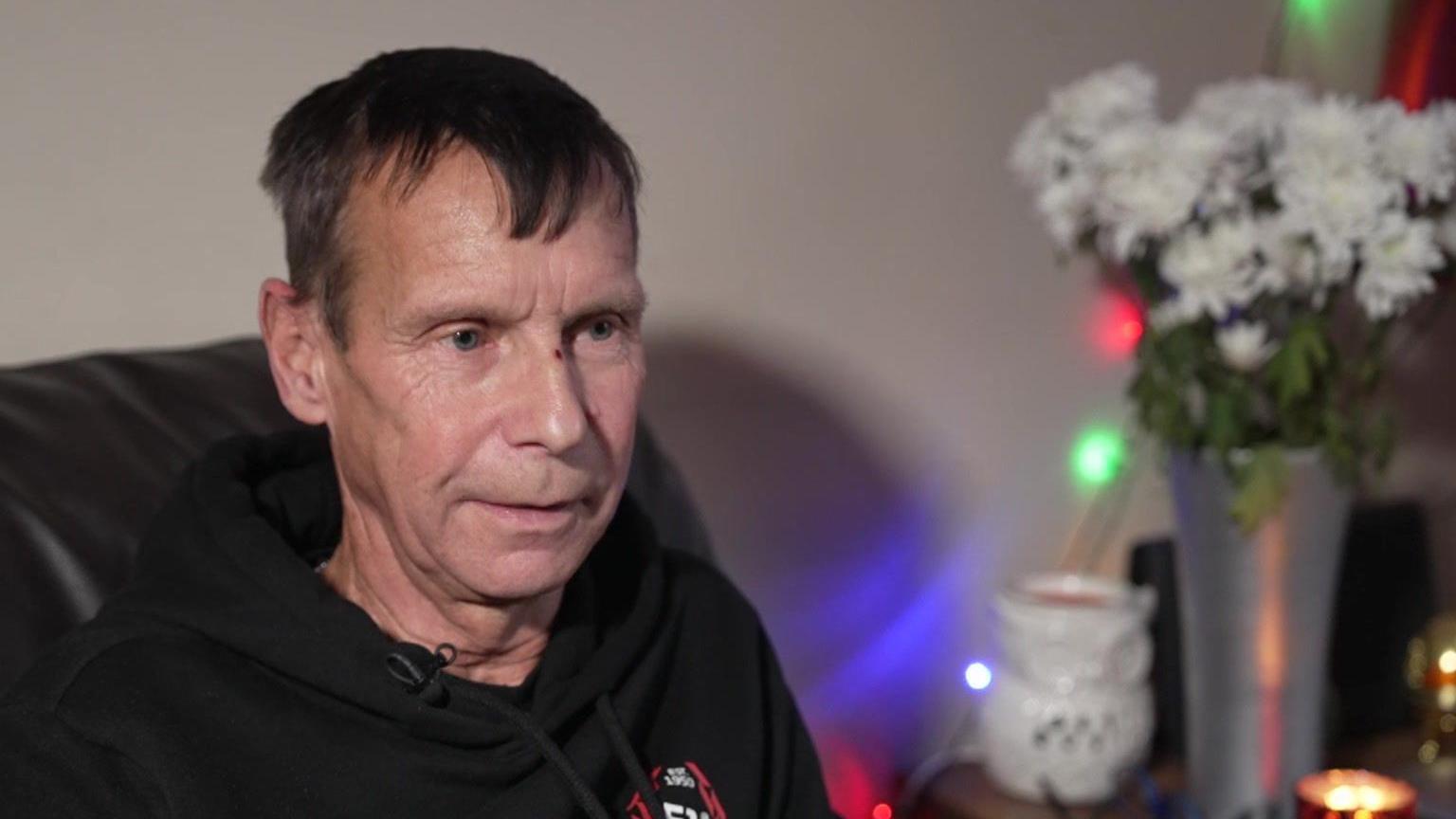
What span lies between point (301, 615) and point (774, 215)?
2.99 ft

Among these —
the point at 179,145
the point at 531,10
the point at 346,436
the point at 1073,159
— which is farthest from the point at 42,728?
the point at 1073,159

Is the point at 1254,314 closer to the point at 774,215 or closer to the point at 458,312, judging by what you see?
the point at 774,215

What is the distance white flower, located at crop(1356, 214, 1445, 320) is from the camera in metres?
Answer: 1.57

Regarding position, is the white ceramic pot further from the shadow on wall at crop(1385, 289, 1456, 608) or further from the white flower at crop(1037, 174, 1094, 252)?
the shadow on wall at crop(1385, 289, 1456, 608)

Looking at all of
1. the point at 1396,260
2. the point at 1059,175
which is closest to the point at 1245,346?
the point at 1396,260

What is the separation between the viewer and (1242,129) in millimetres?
1653

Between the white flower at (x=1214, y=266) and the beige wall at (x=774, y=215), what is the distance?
413 millimetres

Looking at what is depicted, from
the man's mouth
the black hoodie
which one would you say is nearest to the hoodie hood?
the black hoodie

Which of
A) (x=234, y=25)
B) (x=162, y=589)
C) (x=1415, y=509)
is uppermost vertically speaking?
(x=234, y=25)

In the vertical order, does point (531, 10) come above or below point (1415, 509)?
above

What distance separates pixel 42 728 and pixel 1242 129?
4.22 feet

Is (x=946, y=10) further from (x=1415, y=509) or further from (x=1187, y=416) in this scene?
(x=1415, y=509)

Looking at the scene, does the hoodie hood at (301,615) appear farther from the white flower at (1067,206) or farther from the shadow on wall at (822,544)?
the white flower at (1067,206)

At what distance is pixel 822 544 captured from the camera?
192 cm
